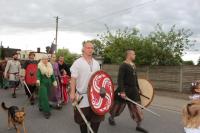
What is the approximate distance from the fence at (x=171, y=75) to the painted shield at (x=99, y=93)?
48.0 feet

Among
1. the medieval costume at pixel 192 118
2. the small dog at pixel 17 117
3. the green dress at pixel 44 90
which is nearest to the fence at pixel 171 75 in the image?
the green dress at pixel 44 90

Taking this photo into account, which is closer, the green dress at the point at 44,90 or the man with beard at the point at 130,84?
the man with beard at the point at 130,84

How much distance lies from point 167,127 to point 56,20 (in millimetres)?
47369

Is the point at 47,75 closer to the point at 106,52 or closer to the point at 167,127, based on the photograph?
the point at 167,127

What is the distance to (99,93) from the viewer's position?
604 centimetres

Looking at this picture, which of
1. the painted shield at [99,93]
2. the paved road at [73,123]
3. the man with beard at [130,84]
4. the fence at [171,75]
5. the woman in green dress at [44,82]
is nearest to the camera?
the painted shield at [99,93]

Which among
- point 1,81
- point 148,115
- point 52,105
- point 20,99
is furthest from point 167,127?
point 1,81

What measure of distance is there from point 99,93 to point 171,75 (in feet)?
53.7

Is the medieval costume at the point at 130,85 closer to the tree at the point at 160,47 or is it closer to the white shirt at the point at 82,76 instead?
the white shirt at the point at 82,76

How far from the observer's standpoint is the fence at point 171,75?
2059 centimetres

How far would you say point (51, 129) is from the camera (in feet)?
29.8

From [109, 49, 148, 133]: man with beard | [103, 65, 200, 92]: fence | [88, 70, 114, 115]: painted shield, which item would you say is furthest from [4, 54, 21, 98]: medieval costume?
[88, 70, 114, 115]: painted shield

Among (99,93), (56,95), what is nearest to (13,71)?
(56,95)

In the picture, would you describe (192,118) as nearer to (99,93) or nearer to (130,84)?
(99,93)
